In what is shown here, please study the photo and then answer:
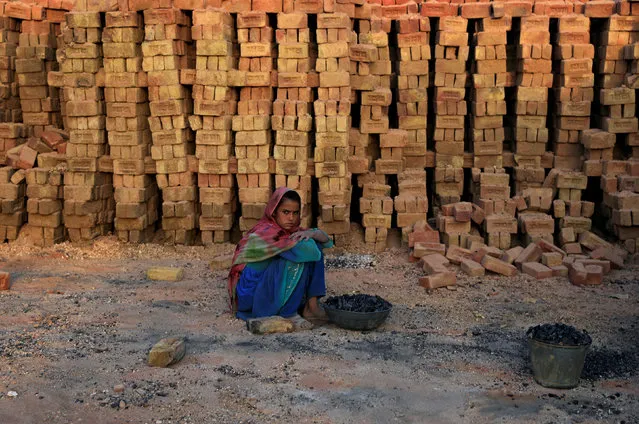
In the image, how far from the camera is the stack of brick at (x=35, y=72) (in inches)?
400

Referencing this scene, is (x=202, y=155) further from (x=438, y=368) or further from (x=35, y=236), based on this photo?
(x=438, y=368)

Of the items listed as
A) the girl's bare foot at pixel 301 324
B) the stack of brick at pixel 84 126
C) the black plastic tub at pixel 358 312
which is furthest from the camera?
the stack of brick at pixel 84 126

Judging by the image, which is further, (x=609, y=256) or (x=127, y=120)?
(x=127, y=120)

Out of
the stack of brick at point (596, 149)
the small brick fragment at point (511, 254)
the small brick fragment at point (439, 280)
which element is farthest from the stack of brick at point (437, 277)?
the stack of brick at point (596, 149)

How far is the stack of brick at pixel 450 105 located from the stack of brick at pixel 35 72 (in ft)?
17.7

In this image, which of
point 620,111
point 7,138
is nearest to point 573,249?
point 620,111

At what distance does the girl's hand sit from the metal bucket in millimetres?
2133

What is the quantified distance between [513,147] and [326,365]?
17.4 ft

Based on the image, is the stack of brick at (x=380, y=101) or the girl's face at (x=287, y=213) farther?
the stack of brick at (x=380, y=101)

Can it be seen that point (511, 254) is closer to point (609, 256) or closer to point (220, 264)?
point (609, 256)

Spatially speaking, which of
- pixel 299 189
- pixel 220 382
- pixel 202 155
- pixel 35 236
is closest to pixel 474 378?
pixel 220 382

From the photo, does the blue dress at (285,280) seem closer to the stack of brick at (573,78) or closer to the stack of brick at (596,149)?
the stack of brick at (596,149)

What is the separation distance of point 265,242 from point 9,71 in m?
5.96

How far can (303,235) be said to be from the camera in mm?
6434
